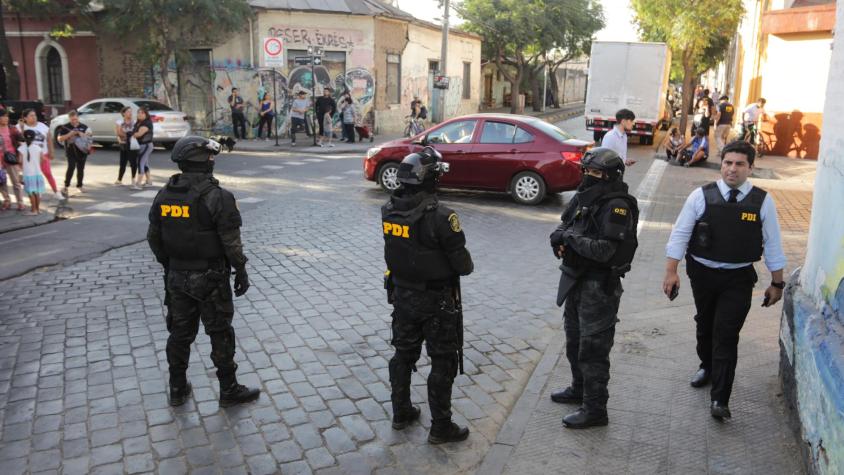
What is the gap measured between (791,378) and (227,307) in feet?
11.8

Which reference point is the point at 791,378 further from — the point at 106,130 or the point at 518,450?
the point at 106,130

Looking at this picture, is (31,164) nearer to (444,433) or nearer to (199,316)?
(199,316)

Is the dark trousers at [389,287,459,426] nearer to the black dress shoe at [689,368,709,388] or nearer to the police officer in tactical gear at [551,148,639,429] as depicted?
the police officer in tactical gear at [551,148,639,429]

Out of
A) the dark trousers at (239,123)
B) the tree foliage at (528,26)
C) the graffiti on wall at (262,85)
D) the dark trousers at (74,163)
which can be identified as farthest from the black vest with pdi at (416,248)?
the tree foliage at (528,26)

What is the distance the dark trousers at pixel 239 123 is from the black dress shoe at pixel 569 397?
20.4 metres

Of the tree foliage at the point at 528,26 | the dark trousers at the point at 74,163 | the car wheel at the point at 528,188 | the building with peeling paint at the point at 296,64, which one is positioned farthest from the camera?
the tree foliage at the point at 528,26

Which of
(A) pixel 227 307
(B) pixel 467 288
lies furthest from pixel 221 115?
(A) pixel 227 307

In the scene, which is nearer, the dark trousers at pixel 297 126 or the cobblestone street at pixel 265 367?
the cobblestone street at pixel 265 367

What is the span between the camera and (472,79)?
118 ft

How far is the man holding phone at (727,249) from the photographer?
13.6 feet

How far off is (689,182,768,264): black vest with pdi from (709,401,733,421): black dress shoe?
0.95m

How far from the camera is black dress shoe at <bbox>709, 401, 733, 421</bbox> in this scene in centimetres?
437

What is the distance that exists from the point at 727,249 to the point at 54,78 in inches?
1142

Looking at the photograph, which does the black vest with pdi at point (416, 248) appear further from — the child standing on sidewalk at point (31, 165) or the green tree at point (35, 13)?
the green tree at point (35, 13)
